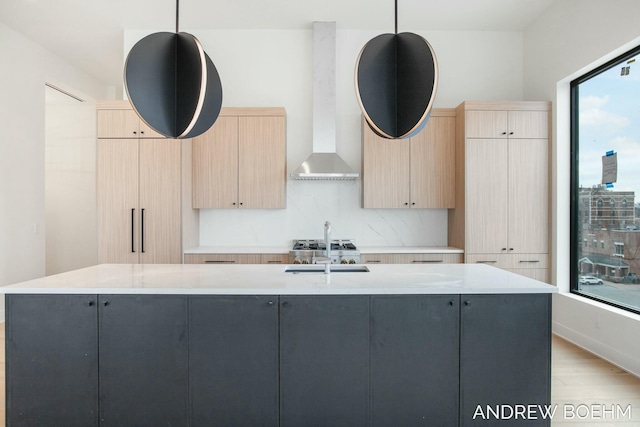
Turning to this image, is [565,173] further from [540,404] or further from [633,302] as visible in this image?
[540,404]

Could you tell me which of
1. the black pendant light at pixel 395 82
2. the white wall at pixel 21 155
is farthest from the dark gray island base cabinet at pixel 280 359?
the white wall at pixel 21 155

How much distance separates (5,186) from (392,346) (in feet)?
15.3

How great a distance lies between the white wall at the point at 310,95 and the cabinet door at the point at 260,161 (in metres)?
0.35

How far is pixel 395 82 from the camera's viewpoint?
2.06 meters

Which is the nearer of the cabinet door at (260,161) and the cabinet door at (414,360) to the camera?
the cabinet door at (414,360)

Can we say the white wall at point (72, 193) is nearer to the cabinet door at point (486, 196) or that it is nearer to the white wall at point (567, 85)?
the cabinet door at point (486, 196)

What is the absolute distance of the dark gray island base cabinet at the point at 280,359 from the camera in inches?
79.4

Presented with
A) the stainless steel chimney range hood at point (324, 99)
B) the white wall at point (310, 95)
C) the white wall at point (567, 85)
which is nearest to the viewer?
the white wall at point (567, 85)

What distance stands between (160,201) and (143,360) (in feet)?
7.56

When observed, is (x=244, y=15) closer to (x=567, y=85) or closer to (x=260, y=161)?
(x=260, y=161)

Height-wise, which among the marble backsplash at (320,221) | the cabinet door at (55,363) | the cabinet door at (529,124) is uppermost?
the cabinet door at (529,124)

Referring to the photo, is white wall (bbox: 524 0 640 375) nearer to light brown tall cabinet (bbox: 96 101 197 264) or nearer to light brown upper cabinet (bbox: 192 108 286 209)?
light brown upper cabinet (bbox: 192 108 286 209)

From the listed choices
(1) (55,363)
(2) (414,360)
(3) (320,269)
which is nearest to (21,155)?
(1) (55,363)

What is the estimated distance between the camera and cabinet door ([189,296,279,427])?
2.02m
